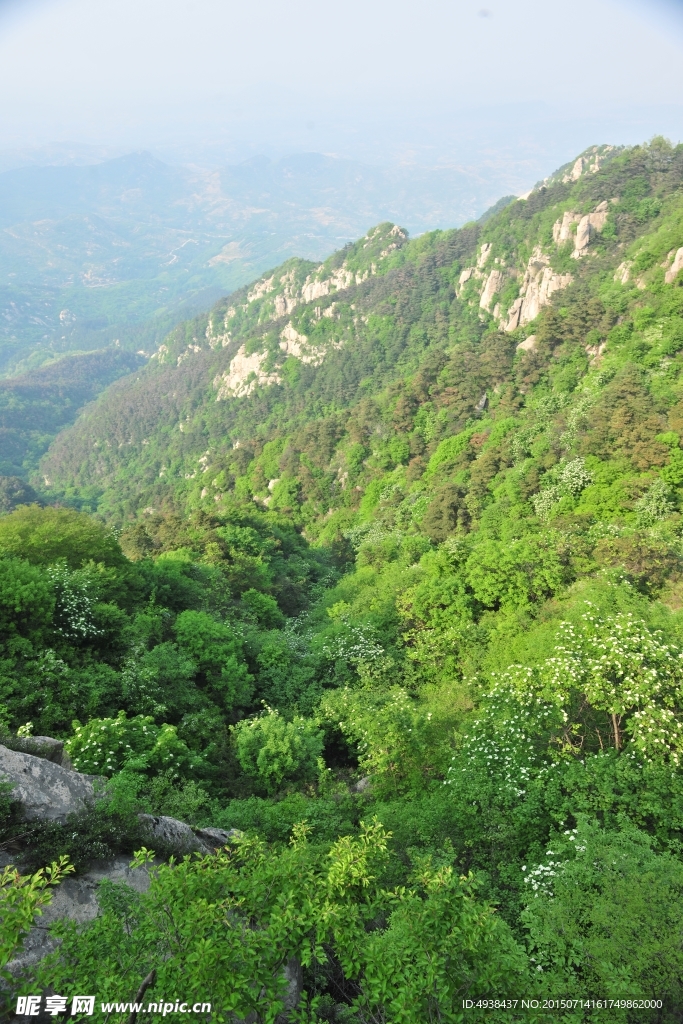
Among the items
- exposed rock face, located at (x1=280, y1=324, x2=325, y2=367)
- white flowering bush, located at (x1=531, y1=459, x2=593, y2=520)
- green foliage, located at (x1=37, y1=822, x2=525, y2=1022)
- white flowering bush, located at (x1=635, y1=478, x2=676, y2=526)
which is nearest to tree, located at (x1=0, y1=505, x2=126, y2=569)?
green foliage, located at (x1=37, y1=822, x2=525, y2=1022)

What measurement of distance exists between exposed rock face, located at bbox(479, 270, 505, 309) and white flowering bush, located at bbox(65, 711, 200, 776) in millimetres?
105485

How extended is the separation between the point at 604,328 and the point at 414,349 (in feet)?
210

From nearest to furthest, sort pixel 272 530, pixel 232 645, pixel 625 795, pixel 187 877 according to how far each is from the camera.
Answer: pixel 187 877
pixel 625 795
pixel 232 645
pixel 272 530

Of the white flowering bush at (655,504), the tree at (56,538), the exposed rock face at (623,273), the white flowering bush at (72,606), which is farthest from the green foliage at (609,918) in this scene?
the exposed rock face at (623,273)

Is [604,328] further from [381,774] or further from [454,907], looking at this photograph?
[454,907]

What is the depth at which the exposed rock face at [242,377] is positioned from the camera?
15988 cm

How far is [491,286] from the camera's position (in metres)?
107

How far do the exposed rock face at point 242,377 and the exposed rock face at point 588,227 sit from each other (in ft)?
277

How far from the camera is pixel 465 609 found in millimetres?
25859

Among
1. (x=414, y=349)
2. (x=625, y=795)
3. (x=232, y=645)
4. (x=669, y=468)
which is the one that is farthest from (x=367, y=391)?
(x=625, y=795)

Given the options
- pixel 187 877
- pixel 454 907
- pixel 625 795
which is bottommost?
pixel 625 795

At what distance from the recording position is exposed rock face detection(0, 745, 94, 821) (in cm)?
1053

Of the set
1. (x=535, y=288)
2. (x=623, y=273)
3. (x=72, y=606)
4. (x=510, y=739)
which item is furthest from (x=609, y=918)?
(x=535, y=288)

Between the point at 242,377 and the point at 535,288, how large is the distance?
99745 mm
